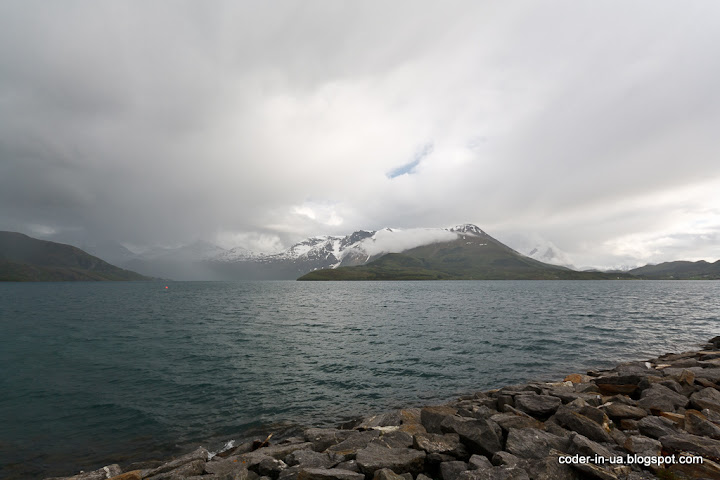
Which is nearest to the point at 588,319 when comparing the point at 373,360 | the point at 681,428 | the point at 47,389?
the point at 373,360

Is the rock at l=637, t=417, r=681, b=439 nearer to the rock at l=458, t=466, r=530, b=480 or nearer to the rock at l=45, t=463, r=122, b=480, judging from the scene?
the rock at l=458, t=466, r=530, b=480

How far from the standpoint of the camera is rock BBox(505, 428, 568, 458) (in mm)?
11906

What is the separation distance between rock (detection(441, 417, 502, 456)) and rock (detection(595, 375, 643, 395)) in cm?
1269

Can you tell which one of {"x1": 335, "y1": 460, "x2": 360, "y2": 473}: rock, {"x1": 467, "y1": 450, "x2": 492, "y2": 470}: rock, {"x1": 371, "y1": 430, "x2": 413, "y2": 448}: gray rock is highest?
{"x1": 467, "y1": 450, "x2": 492, "y2": 470}: rock

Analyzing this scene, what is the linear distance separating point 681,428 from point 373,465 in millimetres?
13320

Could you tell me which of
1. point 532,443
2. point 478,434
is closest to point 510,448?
point 532,443

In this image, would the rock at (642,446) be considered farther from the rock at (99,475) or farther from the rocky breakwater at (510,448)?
the rock at (99,475)

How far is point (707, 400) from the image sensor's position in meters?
16.9

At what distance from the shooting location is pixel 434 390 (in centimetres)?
2747

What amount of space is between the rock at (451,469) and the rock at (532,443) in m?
2.12

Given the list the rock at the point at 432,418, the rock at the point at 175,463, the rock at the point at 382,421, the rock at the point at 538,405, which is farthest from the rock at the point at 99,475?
the rock at the point at 538,405

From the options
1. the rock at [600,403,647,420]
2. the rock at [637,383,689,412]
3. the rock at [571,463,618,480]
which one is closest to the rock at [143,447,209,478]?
the rock at [571,463,618,480]

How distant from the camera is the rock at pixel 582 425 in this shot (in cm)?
1287

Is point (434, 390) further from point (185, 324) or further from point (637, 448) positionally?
point (185, 324)
